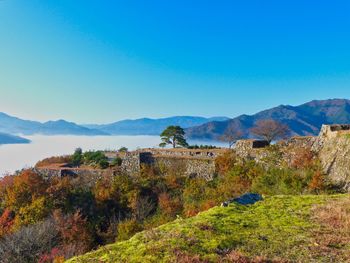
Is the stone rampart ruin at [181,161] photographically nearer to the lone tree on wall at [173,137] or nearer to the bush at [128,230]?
the bush at [128,230]

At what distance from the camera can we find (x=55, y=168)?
3250 cm

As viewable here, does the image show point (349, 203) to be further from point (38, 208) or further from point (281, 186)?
point (38, 208)

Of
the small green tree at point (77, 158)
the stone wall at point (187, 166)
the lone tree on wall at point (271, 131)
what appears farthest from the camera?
the lone tree on wall at point (271, 131)

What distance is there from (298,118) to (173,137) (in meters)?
90.6

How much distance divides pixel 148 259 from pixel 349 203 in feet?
19.3

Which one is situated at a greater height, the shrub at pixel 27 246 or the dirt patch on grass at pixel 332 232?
the dirt patch on grass at pixel 332 232

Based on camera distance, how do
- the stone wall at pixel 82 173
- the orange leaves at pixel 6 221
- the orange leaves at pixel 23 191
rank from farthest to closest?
1. the stone wall at pixel 82 173
2. the orange leaves at pixel 23 191
3. the orange leaves at pixel 6 221

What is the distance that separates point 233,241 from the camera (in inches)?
240

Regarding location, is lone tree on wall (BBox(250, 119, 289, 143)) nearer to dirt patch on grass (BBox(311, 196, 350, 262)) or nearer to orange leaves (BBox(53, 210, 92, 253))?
orange leaves (BBox(53, 210, 92, 253))

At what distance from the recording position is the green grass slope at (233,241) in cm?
540

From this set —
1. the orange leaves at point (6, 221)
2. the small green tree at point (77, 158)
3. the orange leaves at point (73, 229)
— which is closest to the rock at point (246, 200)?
the orange leaves at point (73, 229)

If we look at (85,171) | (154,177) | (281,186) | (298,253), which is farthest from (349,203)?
(85,171)

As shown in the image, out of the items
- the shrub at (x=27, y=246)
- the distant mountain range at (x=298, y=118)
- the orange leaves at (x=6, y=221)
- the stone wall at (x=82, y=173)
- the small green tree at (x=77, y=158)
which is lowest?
the orange leaves at (x=6, y=221)

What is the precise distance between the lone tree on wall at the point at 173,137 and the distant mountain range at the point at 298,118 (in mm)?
56401
